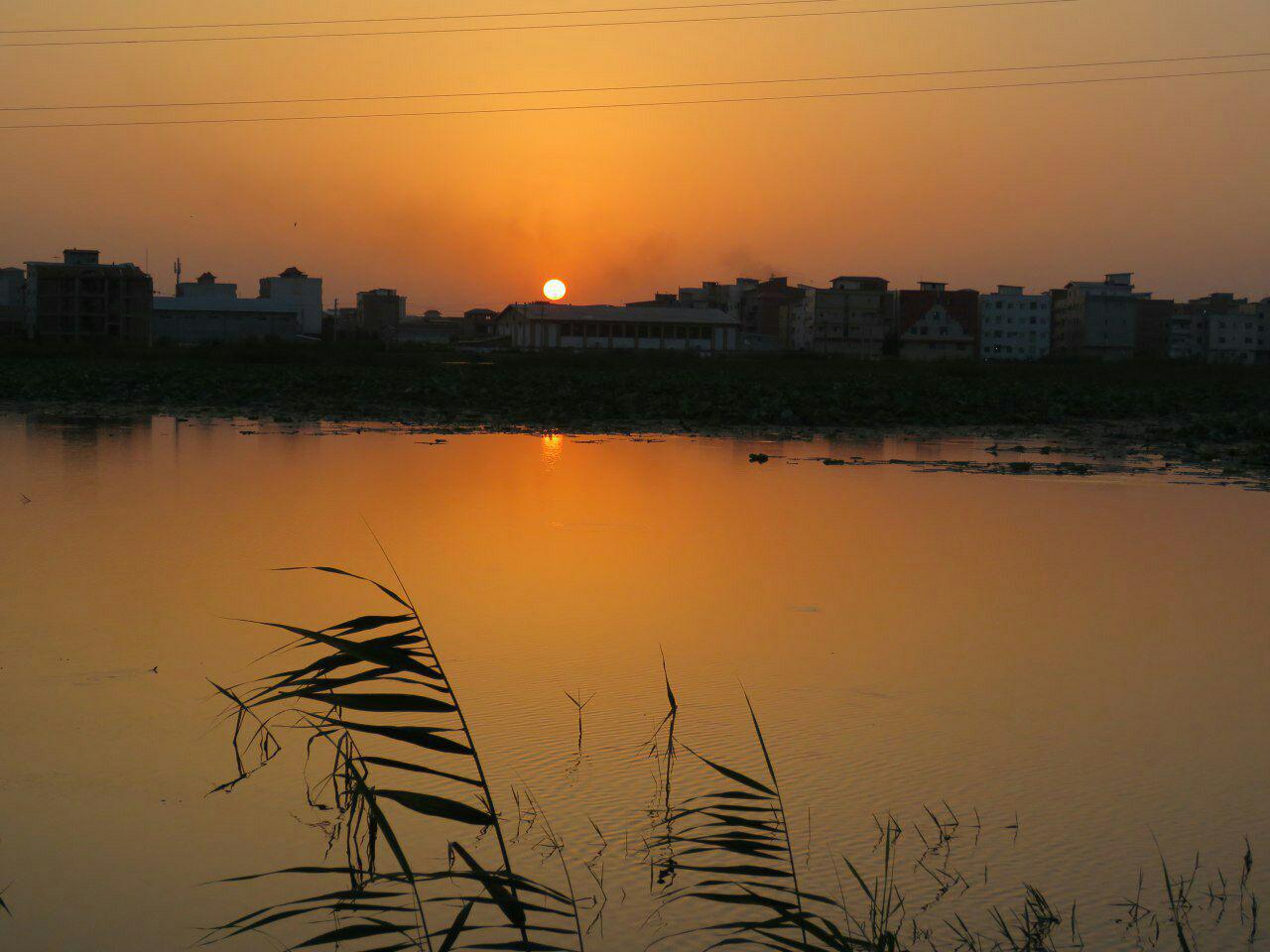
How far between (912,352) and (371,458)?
304 feet

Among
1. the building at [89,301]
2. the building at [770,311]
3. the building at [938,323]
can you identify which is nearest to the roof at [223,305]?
the building at [89,301]

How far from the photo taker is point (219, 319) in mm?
90250

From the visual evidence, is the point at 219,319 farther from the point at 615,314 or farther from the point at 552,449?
the point at 552,449

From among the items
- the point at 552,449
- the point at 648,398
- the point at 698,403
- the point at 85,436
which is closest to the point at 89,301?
the point at 648,398

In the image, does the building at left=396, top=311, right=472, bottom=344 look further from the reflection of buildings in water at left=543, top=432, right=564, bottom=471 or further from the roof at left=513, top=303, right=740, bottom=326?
the reflection of buildings in water at left=543, top=432, right=564, bottom=471

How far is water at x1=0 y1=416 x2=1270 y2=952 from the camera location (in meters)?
3.66

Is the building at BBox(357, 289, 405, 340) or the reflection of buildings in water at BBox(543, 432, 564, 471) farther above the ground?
the building at BBox(357, 289, 405, 340)

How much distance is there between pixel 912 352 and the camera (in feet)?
342

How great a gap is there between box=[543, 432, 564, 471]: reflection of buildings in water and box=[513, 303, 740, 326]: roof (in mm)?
68789

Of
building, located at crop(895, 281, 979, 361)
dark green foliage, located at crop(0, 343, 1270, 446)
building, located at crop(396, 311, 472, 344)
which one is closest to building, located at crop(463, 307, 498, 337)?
building, located at crop(396, 311, 472, 344)

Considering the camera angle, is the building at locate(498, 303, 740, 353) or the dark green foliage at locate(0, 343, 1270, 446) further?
the building at locate(498, 303, 740, 353)

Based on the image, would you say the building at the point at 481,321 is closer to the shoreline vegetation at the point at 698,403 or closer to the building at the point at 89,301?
the building at the point at 89,301

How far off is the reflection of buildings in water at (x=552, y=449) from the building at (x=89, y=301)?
Result: 69.2 m

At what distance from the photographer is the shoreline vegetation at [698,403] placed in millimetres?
22562
